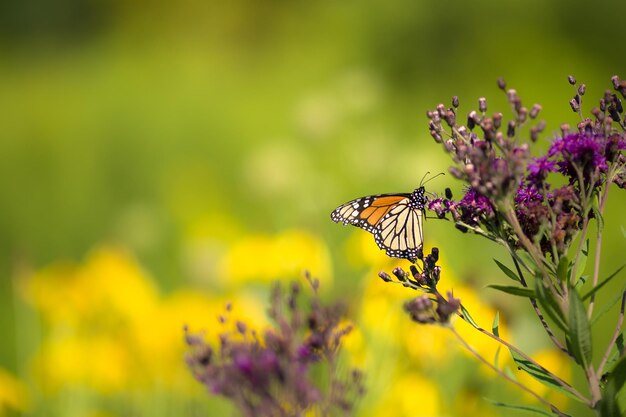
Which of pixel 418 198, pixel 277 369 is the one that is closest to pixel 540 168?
pixel 277 369

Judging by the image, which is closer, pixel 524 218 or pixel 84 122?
pixel 524 218

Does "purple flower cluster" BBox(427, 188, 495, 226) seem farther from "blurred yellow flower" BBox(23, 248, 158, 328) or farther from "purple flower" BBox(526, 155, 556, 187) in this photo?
"blurred yellow flower" BBox(23, 248, 158, 328)

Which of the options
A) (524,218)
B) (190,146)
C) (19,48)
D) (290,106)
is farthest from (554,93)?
(19,48)

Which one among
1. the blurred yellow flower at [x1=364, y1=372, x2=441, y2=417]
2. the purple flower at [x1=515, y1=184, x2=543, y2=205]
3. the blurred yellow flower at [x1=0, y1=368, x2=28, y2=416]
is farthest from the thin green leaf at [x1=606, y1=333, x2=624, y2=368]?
the blurred yellow flower at [x1=0, y1=368, x2=28, y2=416]

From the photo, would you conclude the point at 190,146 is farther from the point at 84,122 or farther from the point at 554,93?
the point at 554,93

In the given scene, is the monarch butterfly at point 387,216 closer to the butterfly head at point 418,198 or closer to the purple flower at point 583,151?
the butterfly head at point 418,198

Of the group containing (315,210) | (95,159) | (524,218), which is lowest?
(95,159)
